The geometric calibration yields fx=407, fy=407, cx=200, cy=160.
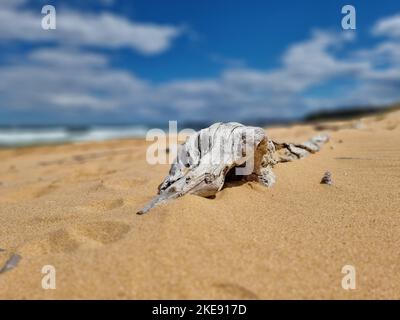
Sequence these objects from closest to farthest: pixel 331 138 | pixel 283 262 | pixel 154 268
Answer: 1. pixel 154 268
2. pixel 283 262
3. pixel 331 138

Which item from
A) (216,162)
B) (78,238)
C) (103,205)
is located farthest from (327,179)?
(78,238)

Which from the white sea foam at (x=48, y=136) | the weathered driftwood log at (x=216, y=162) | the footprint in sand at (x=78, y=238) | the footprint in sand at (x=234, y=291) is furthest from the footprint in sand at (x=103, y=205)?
the white sea foam at (x=48, y=136)

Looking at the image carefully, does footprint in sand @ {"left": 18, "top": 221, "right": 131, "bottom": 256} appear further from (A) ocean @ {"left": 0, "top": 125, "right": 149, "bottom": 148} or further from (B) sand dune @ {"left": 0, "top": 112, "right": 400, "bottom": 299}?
(A) ocean @ {"left": 0, "top": 125, "right": 149, "bottom": 148}

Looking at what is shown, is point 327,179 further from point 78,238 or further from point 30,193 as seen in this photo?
point 30,193
